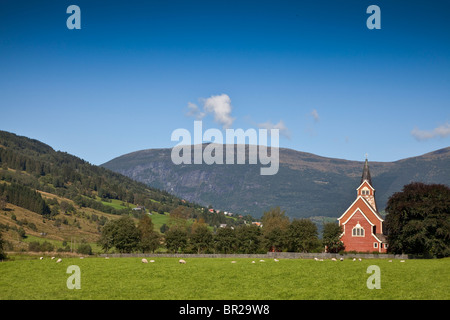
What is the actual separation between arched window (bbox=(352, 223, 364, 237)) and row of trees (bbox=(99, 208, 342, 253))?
165 inches

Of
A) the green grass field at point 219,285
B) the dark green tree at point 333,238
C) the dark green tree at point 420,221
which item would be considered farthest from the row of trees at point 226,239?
the green grass field at point 219,285

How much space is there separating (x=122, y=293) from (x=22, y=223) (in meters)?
183

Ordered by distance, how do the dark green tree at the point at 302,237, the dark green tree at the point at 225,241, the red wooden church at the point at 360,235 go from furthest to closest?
the dark green tree at the point at 225,241 < the red wooden church at the point at 360,235 < the dark green tree at the point at 302,237

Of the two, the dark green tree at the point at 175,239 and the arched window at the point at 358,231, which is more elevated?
the arched window at the point at 358,231

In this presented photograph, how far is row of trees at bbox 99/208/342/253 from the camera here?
101875 mm

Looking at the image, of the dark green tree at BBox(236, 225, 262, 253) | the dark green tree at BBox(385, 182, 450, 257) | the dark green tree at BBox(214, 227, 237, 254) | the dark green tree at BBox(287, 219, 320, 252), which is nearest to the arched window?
the dark green tree at BBox(287, 219, 320, 252)

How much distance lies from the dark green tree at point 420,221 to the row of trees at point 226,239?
2014cm

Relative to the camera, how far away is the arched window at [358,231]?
10664 centimetres

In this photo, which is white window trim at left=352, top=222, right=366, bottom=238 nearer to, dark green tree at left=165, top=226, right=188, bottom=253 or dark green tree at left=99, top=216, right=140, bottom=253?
dark green tree at left=165, top=226, right=188, bottom=253

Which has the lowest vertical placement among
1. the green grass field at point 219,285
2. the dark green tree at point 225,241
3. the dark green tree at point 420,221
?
the dark green tree at point 225,241

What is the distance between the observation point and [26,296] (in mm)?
28297

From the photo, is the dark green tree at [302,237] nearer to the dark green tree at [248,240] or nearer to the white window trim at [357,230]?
the dark green tree at [248,240]

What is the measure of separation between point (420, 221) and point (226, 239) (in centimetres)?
4426
